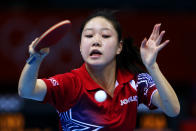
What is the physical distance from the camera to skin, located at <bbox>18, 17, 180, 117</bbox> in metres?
3.01

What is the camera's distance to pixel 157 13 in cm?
726

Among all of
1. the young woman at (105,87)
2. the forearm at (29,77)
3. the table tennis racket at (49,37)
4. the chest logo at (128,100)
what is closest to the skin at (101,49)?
the young woman at (105,87)

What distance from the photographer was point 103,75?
11.8ft

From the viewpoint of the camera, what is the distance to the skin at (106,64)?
301 centimetres

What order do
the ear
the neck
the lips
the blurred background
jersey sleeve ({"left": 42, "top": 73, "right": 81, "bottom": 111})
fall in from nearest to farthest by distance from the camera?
jersey sleeve ({"left": 42, "top": 73, "right": 81, "bottom": 111}) < the lips < the neck < the ear < the blurred background

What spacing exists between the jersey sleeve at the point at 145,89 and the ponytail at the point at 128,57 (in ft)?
0.44

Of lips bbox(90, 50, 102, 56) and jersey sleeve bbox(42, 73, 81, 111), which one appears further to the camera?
lips bbox(90, 50, 102, 56)

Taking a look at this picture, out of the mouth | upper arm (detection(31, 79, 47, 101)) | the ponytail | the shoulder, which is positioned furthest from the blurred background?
upper arm (detection(31, 79, 47, 101))

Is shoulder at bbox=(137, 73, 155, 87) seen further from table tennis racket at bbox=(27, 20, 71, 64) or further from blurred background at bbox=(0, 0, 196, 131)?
blurred background at bbox=(0, 0, 196, 131)

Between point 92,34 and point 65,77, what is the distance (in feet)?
1.36

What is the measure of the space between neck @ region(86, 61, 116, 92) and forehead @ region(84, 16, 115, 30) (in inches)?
12.7

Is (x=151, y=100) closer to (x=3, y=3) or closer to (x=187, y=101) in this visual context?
(x=187, y=101)

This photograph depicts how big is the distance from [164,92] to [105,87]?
0.53 metres

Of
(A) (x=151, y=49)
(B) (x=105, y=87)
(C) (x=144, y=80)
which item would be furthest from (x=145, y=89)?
(A) (x=151, y=49)
